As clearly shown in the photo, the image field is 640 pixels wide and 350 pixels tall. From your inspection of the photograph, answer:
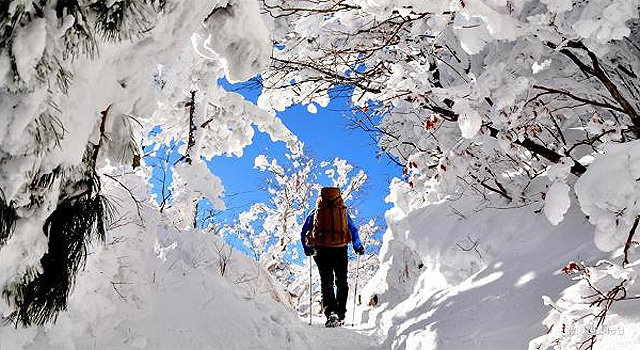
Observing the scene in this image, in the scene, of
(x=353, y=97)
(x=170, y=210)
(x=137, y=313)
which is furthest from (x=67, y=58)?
(x=170, y=210)

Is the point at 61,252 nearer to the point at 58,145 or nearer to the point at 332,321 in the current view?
the point at 58,145

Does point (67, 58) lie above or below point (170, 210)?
below

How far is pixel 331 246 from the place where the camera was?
693 cm

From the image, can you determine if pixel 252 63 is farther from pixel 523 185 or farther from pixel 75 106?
pixel 523 185

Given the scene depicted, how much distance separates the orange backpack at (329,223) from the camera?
6914 mm

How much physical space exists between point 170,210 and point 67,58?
1078 centimetres

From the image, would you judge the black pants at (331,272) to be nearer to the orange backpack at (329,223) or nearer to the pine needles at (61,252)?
the orange backpack at (329,223)

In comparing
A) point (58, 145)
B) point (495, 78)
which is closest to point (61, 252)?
point (58, 145)

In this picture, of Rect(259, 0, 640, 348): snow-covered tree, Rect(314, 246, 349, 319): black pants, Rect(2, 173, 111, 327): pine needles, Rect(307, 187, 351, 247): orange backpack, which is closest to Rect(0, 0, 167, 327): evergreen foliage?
Rect(2, 173, 111, 327): pine needles

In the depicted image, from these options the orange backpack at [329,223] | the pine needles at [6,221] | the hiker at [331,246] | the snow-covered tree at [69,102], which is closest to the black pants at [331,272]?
the hiker at [331,246]

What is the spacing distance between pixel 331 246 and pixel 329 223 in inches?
13.0

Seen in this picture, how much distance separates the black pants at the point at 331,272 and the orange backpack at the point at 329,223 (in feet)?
0.44

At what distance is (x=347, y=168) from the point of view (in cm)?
2150

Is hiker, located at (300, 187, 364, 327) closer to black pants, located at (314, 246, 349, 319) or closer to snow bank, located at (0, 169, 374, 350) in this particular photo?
black pants, located at (314, 246, 349, 319)
